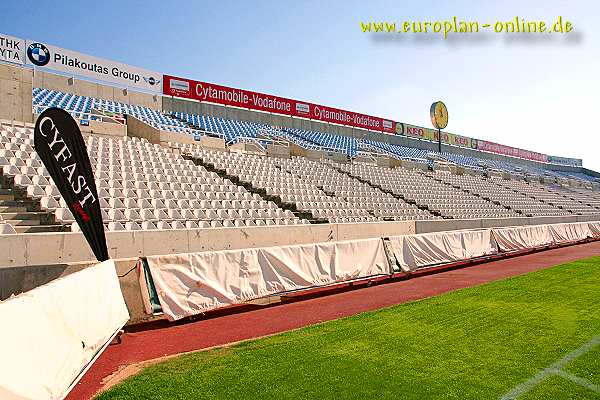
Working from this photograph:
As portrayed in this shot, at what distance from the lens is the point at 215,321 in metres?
8.70

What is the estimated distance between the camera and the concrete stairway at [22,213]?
9.88 metres

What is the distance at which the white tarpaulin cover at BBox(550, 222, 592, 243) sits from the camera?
23594mm

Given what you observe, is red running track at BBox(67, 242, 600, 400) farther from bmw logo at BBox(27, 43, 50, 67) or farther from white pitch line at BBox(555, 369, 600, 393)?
bmw logo at BBox(27, 43, 50, 67)

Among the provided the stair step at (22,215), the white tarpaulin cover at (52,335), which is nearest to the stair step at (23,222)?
the stair step at (22,215)

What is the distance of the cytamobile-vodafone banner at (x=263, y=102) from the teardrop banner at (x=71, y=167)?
94.1 feet

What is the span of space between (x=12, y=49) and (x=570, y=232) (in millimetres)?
33877

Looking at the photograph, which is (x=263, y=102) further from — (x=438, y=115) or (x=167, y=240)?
(x=167, y=240)

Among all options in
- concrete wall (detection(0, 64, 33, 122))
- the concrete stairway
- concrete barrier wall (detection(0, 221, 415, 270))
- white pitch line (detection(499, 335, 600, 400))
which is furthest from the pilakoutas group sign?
white pitch line (detection(499, 335, 600, 400))

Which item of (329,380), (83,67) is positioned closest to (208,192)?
(329,380)

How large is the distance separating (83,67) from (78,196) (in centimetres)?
2581

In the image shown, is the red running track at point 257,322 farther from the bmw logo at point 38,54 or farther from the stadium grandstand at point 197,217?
the bmw logo at point 38,54

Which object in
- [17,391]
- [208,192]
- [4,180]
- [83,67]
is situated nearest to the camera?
[17,391]

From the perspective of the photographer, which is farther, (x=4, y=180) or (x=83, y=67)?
(x=83, y=67)

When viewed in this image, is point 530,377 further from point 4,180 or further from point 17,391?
point 4,180
